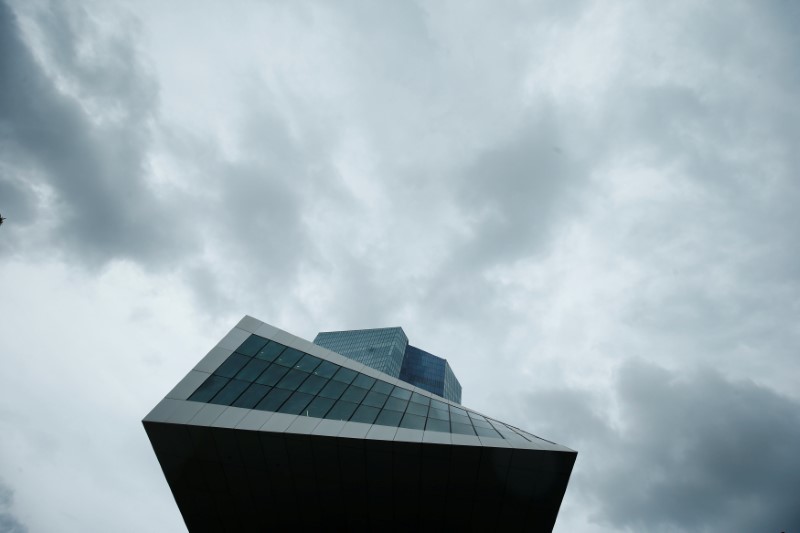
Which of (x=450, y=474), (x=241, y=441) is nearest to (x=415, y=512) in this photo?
(x=450, y=474)

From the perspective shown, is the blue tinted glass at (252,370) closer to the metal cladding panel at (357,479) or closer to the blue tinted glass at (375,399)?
the metal cladding panel at (357,479)

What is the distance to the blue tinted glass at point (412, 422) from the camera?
16859mm

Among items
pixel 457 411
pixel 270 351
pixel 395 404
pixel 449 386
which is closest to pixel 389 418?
pixel 395 404

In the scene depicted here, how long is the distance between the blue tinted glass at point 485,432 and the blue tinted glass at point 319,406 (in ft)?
24.5

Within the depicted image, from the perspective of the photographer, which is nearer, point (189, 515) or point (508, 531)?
point (508, 531)

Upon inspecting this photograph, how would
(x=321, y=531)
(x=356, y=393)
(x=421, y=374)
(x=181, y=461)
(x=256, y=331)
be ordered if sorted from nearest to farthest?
(x=181, y=461)
(x=321, y=531)
(x=356, y=393)
(x=256, y=331)
(x=421, y=374)

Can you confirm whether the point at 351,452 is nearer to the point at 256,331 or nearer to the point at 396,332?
the point at 256,331

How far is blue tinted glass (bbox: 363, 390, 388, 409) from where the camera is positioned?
1872cm

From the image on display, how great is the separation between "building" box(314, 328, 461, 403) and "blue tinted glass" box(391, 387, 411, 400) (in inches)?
3483

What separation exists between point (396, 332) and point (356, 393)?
10515cm

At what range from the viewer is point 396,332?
123 meters

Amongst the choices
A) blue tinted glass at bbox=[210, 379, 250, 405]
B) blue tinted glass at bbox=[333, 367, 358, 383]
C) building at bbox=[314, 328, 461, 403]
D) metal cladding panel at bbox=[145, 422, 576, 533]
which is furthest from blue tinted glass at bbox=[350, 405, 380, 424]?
building at bbox=[314, 328, 461, 403]

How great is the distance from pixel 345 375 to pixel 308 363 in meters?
2.37

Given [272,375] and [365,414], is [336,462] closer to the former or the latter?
[365,414]
